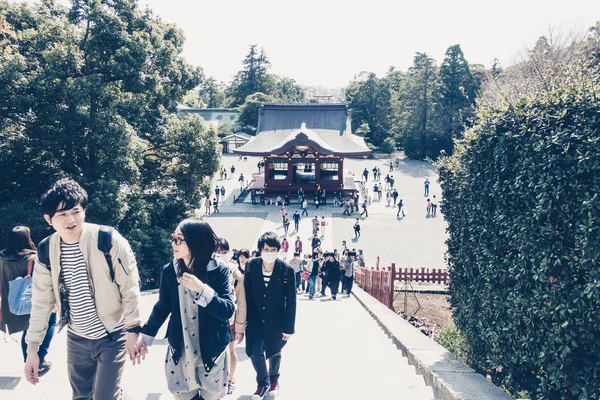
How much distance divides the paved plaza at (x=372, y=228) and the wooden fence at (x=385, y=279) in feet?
10.4

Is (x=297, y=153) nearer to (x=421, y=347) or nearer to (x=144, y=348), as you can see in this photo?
(x=421, y=347)

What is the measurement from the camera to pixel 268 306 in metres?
3.63

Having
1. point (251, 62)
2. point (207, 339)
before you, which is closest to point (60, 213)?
point (207, 339)

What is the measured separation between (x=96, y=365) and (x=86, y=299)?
0.43 metres

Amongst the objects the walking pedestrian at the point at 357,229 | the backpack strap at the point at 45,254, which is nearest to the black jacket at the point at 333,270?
the backpack strap at the point at 45,254

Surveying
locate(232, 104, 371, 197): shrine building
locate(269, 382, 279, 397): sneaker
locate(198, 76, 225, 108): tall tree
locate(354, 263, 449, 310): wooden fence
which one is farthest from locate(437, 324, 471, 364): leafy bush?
locate(198, 76, 225, 108): tall tree

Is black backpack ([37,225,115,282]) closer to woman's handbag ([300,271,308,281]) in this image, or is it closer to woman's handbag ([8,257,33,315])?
woman's handbag ([8,257,33,315])

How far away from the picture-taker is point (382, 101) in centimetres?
5216

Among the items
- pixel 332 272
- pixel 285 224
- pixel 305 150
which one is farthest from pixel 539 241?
pixel 305 150

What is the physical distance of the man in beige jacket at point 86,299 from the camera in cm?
279

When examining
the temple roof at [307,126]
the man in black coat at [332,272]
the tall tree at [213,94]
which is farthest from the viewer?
the tall tree at [213,94]

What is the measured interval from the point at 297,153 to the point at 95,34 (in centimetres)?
1496

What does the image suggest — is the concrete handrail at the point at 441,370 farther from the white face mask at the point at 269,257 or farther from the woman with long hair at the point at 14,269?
the woman with long hair at the point at 14,269

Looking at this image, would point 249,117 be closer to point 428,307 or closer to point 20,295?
point 428,307
